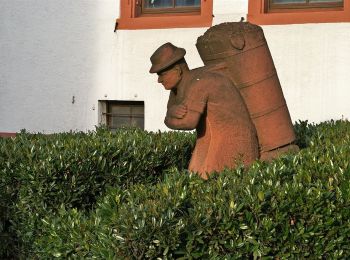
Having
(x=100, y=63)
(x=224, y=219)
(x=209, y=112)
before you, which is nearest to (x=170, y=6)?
(x=100, y=63)

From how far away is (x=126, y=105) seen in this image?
12281mm

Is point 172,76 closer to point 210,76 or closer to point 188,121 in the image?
point 210,76

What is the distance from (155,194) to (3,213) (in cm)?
192

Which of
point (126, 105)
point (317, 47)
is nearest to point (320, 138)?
point (317, 47)

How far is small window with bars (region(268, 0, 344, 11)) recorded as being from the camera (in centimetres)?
1086

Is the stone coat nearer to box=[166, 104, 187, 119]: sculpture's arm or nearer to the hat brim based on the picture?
box=[166, 104, 187, 119]: sculpture's arm

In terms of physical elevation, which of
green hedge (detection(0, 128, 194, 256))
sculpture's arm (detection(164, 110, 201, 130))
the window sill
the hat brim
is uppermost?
the window sill

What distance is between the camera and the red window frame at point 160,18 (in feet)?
37.3

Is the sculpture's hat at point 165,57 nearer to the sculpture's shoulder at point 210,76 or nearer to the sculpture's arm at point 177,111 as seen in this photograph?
the sculpture's shoulder at point 210,76

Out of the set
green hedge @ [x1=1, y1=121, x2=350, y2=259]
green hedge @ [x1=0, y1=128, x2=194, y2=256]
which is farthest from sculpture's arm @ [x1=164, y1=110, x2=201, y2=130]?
green hedge @ [x1=0, y1=128, x2=194, y2=256]

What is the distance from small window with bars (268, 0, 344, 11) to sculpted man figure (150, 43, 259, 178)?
571 cm

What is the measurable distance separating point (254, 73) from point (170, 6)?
6481mm

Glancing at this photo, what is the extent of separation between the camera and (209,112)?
554 centimetres

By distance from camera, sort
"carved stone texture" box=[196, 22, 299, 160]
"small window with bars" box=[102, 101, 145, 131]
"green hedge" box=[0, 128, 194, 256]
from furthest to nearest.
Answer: "small window with bars" box=[102, 101, 145, 131], "green hedge" box=[0, 128, 194, 256], "carved stone texture" box=[196, 22, 299, 160]
